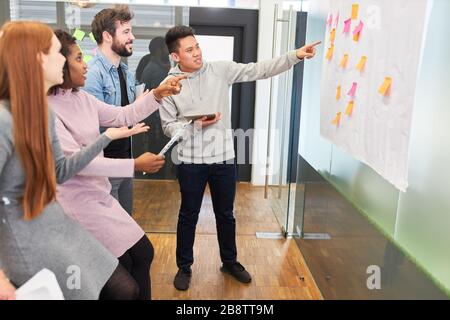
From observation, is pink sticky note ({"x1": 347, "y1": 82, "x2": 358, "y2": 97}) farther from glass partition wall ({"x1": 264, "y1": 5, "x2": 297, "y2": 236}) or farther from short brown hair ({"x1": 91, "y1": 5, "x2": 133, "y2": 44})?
glass partition wall ({"x1": 264, "y1": 5, "x2": 297, "y2": 236})

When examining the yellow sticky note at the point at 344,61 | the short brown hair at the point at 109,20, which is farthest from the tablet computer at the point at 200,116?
the yellow sticky note at the point at 344,61

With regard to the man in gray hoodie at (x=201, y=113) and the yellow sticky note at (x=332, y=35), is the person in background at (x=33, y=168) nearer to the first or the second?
the man in gray hoodie at (x=201, y=113)

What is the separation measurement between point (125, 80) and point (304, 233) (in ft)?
5.17

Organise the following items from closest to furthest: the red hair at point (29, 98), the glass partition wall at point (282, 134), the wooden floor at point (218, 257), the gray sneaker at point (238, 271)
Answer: the red hair at point (29, 98) < the wooden floor at point (218, 257) < the gray sneaker at point (238, 271) < the glass partition wall at point (282, 134)

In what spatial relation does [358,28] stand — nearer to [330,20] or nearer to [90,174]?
[330,20]

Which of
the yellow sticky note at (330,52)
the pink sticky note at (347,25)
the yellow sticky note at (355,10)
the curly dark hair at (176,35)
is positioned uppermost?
the yellow sticky note at (355,10)

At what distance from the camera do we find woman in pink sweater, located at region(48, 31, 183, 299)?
5.00 ft

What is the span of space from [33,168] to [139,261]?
735 mm

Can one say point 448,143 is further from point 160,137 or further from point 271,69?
point 160,137

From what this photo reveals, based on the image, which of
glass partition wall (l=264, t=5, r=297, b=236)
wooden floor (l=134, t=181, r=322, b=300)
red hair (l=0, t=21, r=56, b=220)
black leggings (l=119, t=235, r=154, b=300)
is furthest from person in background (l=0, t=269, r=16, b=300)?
glass partition wall (l=264, t=5, r=297, b=236)

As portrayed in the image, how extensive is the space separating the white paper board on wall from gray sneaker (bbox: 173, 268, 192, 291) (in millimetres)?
1165

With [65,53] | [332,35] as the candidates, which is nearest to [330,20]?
[332,35]

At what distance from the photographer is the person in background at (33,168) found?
1131mm

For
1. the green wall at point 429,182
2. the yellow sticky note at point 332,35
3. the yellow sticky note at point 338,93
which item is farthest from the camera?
the yellow sticky note at point 332,35
